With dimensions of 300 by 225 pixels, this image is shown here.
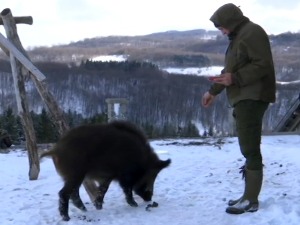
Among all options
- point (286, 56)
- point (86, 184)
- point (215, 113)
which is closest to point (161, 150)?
point (86, 184)

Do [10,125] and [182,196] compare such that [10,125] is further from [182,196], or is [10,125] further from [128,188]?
[128,188]

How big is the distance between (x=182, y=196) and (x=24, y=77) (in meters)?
3.29

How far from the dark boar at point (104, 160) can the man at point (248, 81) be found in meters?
1.24

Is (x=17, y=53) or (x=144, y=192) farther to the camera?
(x=17, y=53)

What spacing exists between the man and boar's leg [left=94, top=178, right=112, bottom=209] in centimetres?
149

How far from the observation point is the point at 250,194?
19.4 feet

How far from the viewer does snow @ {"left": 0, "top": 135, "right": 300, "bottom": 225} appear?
19.8ft

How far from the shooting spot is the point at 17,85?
8.88m

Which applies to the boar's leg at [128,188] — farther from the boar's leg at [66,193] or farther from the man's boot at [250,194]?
the man's boot at [250,194]

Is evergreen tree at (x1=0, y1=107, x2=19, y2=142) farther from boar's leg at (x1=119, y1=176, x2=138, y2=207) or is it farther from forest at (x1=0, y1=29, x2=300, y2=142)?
boar's leg at (x1=119, y1=176, x2=138, y2=207)

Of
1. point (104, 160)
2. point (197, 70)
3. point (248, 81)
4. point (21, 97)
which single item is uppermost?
point (248, 81)

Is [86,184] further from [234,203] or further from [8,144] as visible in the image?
[8,144]

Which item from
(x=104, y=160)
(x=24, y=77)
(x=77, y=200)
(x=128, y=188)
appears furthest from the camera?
(x=24, y=77)

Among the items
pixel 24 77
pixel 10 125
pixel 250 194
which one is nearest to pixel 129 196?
pixel 250 194
